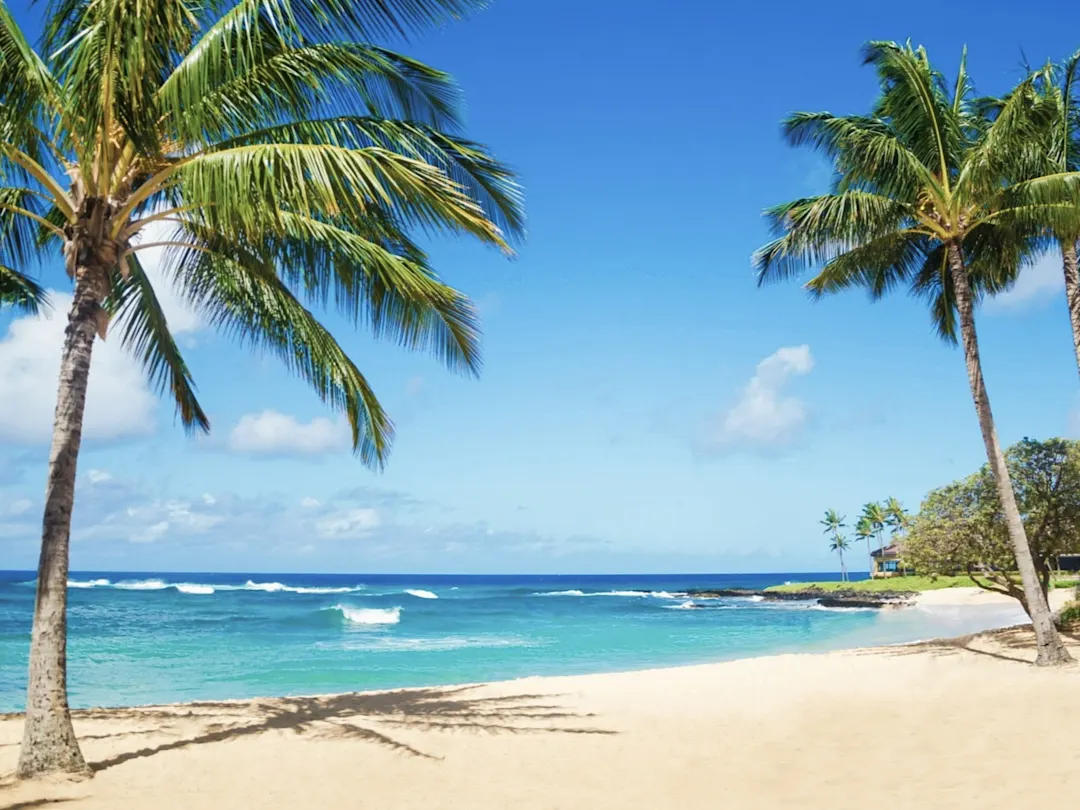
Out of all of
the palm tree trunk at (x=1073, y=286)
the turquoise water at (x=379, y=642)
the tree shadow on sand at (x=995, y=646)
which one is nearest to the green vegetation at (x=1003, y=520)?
the tree shadow on sand at (x=995, y=646)

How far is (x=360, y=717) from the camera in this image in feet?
28.4

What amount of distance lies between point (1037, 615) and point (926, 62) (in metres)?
8.44

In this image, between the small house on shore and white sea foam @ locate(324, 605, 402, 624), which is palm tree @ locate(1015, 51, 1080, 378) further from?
the small house on shore

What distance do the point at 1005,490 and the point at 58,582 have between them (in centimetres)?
1162

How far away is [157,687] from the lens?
1567 cm

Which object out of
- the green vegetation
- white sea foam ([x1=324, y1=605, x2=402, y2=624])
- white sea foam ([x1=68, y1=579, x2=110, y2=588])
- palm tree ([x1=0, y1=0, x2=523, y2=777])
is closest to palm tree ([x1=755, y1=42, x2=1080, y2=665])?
the green vegetation

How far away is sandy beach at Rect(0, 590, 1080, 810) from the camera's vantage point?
5605 mm

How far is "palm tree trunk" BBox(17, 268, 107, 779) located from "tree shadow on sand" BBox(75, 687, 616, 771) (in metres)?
0.73

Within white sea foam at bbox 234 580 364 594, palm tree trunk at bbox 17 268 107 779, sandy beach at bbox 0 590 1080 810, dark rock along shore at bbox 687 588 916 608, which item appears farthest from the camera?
white sea foam at bbox 234 580 364 594

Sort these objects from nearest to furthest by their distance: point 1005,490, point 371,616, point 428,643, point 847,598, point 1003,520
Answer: point 1005,490
point 1003,520
point 428,643
point 371,616
point 847,598

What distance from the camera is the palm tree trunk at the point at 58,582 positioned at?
5762mm

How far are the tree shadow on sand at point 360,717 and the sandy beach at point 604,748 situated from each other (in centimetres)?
4

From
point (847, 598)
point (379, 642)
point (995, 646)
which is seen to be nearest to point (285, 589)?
point (847, 598)

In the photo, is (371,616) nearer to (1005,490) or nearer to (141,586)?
(1005,490)
